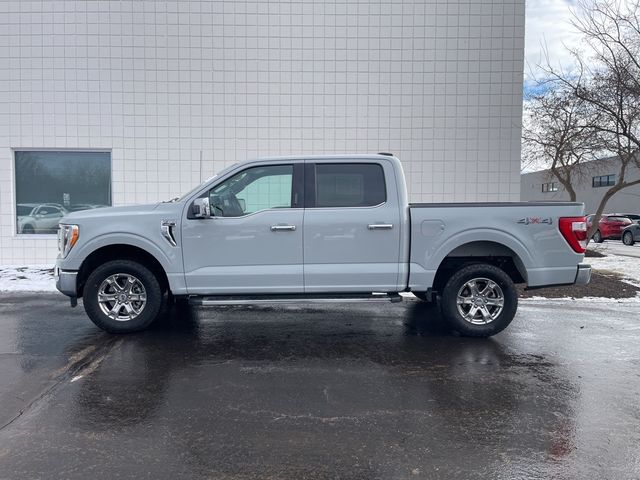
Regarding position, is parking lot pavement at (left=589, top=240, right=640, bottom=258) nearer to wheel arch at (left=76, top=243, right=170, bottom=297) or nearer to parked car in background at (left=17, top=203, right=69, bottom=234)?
wheel arch at (left=76, top=243, right=170, bottom=297)

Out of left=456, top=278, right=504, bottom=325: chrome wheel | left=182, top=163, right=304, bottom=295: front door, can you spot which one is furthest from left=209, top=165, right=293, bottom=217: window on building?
left=456, top=278, right=504, bottom=325: chrome wheel

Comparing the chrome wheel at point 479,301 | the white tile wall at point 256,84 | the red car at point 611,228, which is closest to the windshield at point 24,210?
the white tile wall at point 256,84

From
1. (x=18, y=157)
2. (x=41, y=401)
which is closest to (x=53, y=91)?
(x=18, y=157)

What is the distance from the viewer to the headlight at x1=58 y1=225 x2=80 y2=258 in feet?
19.9

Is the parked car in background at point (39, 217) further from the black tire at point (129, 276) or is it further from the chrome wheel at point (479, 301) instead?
the chrome wheel at point (479, 301)

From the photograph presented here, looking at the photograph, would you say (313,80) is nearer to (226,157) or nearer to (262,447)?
(226,157)

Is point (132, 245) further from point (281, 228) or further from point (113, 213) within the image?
point (281, 228)

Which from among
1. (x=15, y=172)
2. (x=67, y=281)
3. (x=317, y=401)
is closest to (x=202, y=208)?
(x=67, y=281)

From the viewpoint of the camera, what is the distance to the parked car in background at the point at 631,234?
2377 cm

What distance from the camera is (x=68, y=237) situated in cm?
609

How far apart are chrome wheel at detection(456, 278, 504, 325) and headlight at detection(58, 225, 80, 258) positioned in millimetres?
4809

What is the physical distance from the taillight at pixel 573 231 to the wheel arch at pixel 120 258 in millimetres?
4982

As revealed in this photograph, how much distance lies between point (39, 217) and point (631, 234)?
2503cm

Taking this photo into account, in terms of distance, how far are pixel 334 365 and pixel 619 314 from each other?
537cm
